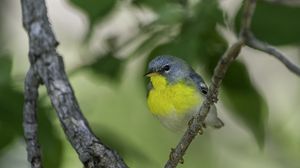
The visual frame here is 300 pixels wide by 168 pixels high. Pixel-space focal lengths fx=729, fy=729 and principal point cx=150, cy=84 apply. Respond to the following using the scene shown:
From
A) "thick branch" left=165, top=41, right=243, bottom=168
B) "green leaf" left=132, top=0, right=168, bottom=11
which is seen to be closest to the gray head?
"green leaf" left=132, top=0, right=168, bottom=11

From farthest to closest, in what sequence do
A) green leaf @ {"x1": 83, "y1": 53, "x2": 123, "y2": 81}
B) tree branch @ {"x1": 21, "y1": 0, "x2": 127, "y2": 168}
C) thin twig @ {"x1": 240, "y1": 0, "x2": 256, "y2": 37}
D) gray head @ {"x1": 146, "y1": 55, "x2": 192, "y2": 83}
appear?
gray head @ {"x1": 146, "y1": 55, "x2": 192, "y2": 83}, green leaf @ {"x1": 83, "y1": 53, "x2": 123, "y2": 81}, tree branch @ {"x1": 21, "y1": 0, "x2": 127, "y2": 168}, thin twig @ {"x1": 240, "y1": 0, "x2": 256, "y2": 37}

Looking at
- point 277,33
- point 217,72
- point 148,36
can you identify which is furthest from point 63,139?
point 217,72

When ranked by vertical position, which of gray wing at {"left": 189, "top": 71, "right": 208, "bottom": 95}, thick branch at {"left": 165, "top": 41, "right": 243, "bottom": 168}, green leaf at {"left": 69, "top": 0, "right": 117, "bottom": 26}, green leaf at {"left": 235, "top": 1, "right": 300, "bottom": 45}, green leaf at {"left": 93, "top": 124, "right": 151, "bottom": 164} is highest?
green leaf at {"left": 235, "top": 1, "right": 300, "bottom": 45}

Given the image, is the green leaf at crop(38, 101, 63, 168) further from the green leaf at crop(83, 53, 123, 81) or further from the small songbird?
the small songbird

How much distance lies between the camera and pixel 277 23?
163cm

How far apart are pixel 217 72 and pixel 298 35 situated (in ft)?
2.49

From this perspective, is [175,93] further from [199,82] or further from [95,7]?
[95,7]

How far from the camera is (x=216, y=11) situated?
1.59m

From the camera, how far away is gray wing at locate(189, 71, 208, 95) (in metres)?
1.80

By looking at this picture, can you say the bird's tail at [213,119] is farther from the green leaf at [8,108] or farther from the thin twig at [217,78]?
the thin twig at [217,78]

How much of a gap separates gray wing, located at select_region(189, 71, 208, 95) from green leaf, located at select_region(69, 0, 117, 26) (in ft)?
1.05

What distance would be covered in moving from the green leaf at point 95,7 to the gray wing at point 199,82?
1.05 ft

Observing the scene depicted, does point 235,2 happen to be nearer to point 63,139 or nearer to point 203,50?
point 203,50

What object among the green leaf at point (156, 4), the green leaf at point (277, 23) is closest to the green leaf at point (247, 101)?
the green leaf at point (277, 23)
